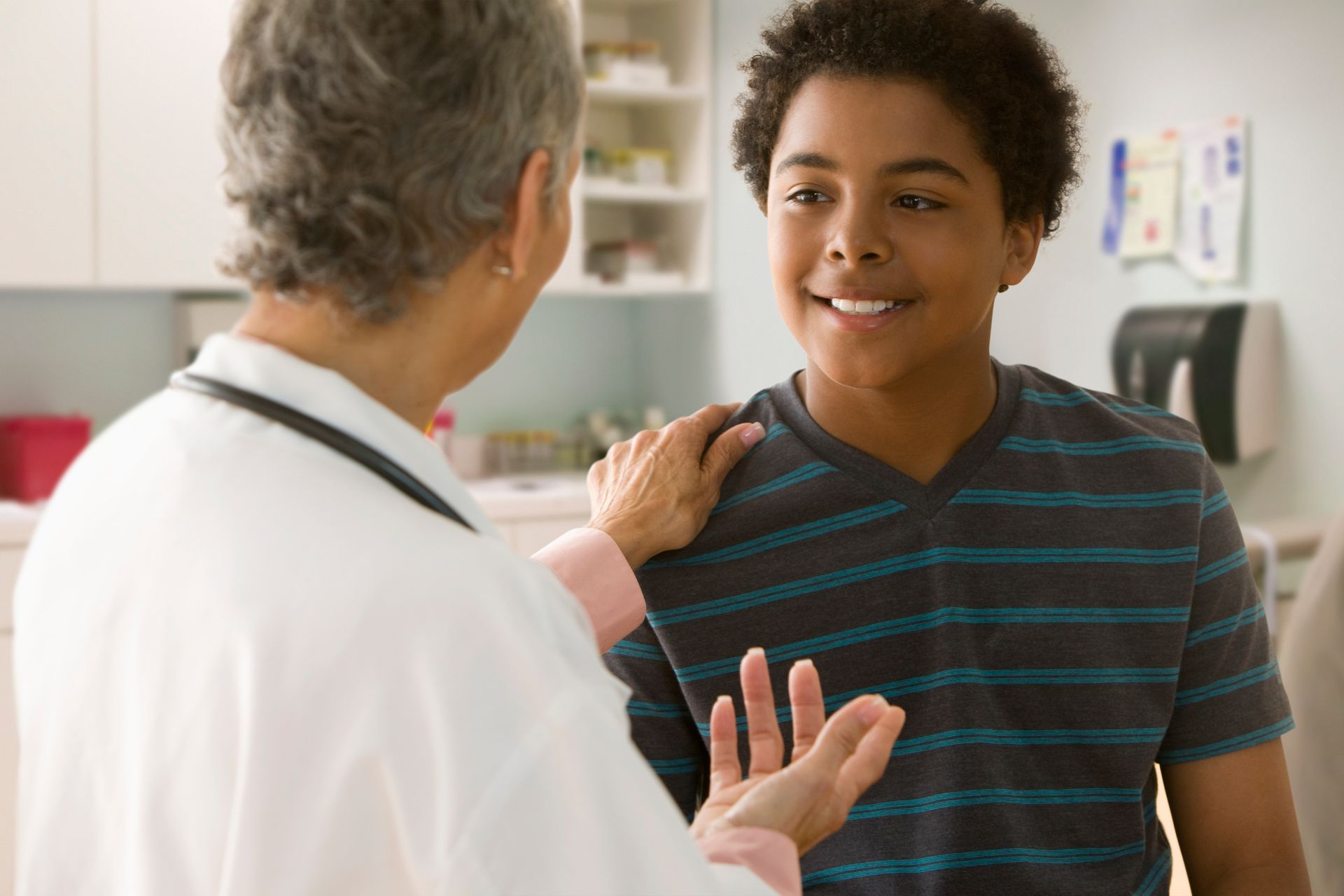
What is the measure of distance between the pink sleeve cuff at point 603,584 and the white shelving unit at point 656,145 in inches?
109

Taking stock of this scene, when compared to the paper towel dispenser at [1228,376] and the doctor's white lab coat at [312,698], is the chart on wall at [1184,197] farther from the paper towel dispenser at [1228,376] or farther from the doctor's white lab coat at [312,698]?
the doctor's white lab coat at [312,698]

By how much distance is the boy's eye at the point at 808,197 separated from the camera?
3.94 ft

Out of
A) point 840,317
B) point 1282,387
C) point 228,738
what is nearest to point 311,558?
point 228,738

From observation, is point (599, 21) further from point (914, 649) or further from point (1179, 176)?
point (914, 649)

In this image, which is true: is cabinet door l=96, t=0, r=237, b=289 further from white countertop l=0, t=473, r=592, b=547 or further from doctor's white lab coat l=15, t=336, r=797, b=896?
doctor's white lab coat l=15, t=336, r=797, b=896

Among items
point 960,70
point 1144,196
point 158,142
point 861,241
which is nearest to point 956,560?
point 861,241

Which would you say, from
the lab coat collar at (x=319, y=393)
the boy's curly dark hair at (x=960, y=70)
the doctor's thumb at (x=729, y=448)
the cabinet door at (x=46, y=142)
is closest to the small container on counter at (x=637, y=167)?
the cabinet door at (x=46, y=142)

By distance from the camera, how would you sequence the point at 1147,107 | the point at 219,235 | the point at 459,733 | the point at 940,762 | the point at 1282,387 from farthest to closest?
the point at 219,235, the point at 1147,107, the point at 1282,387, the point at 940,762, the point at 459,733

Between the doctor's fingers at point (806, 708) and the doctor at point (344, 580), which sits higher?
the doctor at point (344, 580)

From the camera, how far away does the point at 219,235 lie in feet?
11.4

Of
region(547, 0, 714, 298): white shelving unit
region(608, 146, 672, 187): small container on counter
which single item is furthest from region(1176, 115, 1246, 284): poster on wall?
region(608, 146, 672, 187): small container on counter

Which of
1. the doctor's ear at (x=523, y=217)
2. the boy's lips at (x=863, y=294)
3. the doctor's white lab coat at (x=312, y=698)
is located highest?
the doctor's ear at (x=523, y=217)

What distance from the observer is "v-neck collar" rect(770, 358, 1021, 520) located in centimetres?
121

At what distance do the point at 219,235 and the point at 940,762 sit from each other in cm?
285
